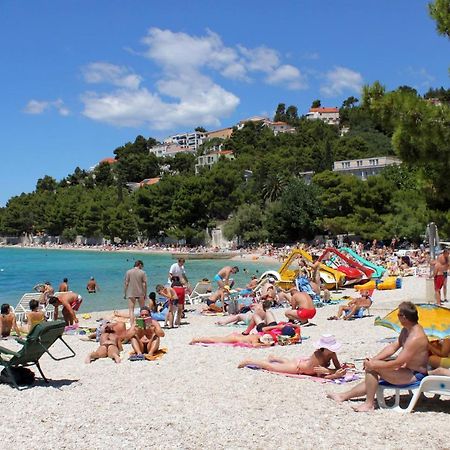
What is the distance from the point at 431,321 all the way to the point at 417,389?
1282 mm

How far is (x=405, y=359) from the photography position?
529cm

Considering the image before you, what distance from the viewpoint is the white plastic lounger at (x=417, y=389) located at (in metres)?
5.21

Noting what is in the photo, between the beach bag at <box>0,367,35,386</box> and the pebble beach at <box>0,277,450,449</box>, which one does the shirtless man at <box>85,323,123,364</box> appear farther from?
the beach bag at <box>0,367,35,386</box>

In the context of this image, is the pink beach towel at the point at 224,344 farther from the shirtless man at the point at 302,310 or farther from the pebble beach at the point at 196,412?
the shirtless man at the point at 302,310

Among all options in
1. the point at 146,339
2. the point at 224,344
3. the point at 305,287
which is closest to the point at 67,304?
the point at 146,339

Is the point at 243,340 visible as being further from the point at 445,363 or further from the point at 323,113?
the point at 323,113

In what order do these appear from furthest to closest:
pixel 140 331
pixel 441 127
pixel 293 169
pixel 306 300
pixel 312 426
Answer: pixel 293 169 → pixel 306 300 → pixel 140 331 → pixel 441 127 → pixel 312 426

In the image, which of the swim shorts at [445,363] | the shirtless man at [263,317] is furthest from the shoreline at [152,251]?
the swim shorts at [445,363]

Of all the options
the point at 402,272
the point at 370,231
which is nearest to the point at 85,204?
the point at 370,231

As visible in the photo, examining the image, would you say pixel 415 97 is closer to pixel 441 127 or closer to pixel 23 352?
pixel 441 127

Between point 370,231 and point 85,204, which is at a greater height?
point 85,204

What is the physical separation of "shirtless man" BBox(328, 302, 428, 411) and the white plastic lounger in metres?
0.05

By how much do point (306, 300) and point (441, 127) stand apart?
183 inches

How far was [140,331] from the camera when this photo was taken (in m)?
9.10
